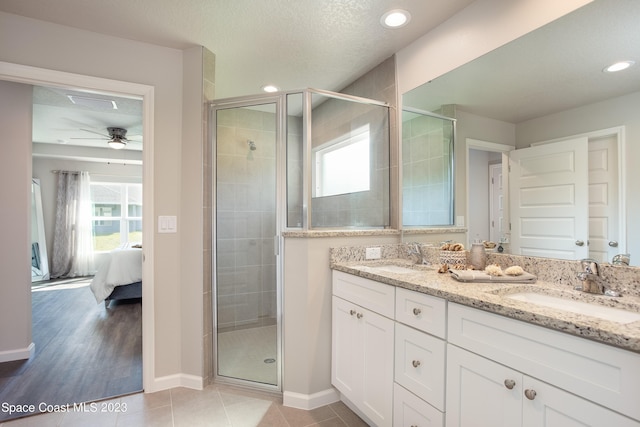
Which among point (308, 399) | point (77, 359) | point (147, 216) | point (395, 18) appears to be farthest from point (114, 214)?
point (395, 18)

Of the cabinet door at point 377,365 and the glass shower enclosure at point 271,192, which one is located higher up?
the glass shower enclosure at point 271,192

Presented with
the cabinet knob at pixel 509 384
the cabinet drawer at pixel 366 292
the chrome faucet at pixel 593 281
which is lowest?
the cabinet knob at pixel 509 384

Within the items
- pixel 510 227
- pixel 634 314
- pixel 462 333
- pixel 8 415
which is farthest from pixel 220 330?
pixel 634 314

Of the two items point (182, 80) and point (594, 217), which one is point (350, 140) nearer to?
point (182, 80)

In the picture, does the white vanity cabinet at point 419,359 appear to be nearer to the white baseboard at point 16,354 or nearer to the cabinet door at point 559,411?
the cabinet door at point 559,411

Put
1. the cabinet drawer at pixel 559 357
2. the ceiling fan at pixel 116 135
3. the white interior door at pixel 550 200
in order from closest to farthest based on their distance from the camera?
the cabinet drawer at pixel 559 357 → the white interior door at pixel 550 200 → the ceiling fan at pixel 116 135

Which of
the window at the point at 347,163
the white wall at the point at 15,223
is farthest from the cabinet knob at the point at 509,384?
the white wall at the point at 15,223

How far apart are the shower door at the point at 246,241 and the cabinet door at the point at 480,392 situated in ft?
4.13

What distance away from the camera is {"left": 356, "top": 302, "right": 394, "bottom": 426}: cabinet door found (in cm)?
152

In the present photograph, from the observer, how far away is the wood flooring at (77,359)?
6.86ft

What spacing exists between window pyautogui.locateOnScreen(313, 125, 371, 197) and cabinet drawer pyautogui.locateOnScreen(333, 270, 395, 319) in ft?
2.51

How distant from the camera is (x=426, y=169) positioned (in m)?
2.17

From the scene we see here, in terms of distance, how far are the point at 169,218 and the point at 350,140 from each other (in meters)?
1.57

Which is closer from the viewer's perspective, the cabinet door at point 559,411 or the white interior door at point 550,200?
the cabinet door at point 559,411
